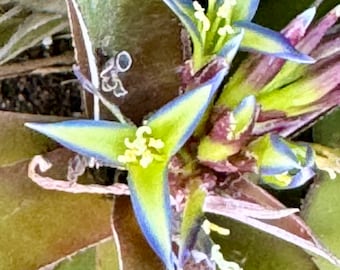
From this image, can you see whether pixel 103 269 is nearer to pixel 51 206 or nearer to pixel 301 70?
pixel 51 206

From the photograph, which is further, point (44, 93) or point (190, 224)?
point (44, 93)

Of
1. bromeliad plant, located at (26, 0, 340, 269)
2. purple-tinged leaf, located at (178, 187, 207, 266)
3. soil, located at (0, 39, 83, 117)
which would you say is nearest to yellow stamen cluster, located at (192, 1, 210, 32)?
bromeliad plant, located at (26, 0, 340, 269)

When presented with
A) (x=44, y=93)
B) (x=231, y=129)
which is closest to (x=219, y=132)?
(x=231, y=129)

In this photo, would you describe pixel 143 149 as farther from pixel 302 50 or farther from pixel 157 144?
pixel 302 50

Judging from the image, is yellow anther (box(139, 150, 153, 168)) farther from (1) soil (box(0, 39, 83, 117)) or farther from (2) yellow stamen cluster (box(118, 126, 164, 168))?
(1) soil (box(0, 39, 83, 117))

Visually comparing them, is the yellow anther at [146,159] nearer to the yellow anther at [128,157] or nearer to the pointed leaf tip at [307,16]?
the yellow anther at [128,157]

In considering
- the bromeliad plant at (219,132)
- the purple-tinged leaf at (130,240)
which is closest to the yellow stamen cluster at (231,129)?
the bromeliad plant at (219,132)
